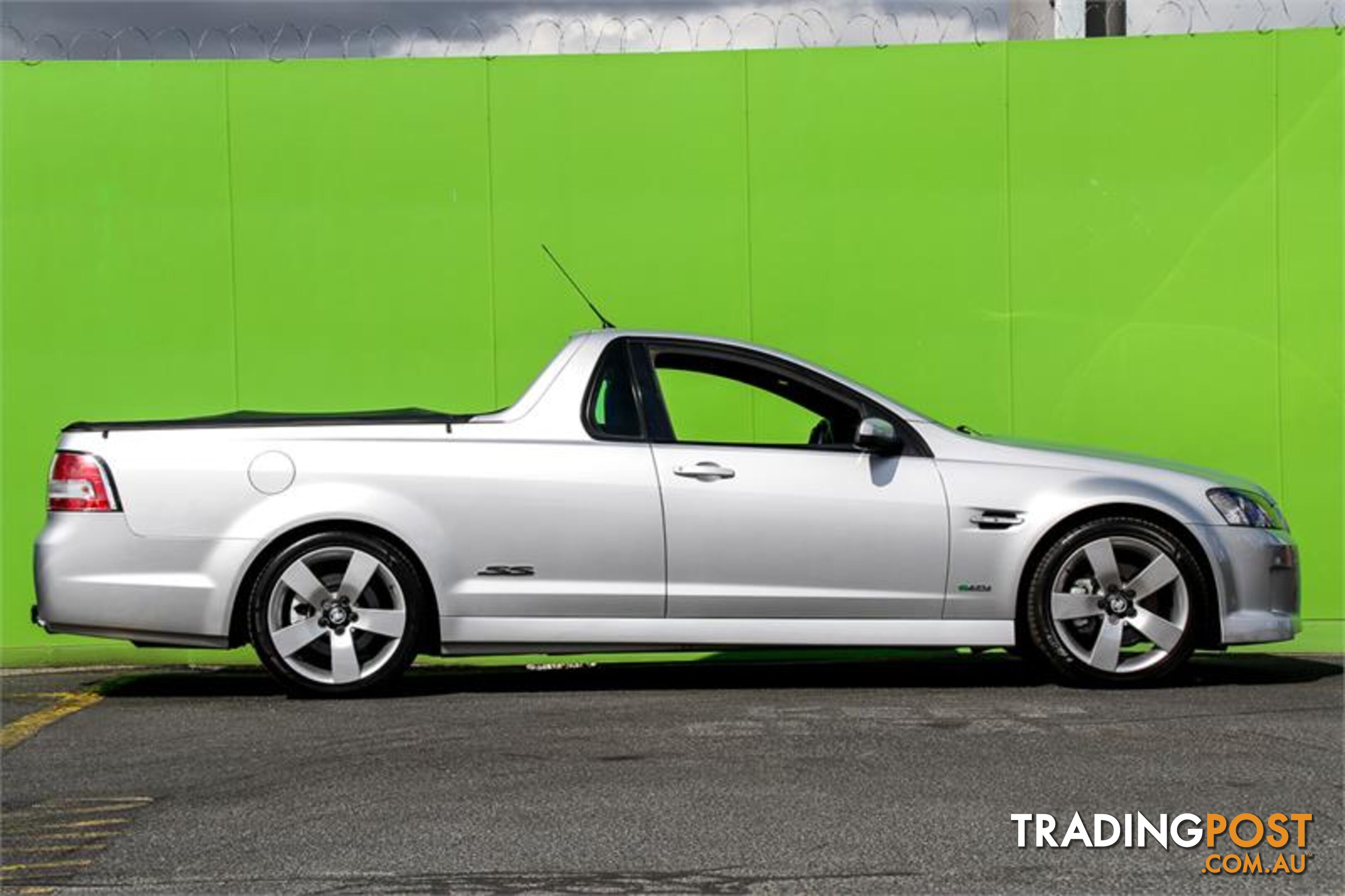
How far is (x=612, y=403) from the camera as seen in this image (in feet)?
28.9

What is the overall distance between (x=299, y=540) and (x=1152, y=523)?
3.57 metres

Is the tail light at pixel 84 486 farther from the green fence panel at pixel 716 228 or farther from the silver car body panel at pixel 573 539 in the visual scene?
the green fence panel at pixel 716 228

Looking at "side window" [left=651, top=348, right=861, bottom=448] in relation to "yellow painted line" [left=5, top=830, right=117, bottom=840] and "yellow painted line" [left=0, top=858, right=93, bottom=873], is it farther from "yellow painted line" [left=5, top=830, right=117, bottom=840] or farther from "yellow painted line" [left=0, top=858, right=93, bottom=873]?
"yellow painted line" [left=0, top=858, right=93, bottom=873]

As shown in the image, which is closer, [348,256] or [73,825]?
[73,825]

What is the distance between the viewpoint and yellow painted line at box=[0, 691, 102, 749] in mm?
7824

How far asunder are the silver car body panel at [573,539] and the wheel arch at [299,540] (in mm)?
20

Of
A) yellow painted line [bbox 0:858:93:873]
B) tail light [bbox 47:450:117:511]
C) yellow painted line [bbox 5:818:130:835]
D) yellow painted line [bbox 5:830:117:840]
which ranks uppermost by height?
tail light [bbox 47:450:117:511]

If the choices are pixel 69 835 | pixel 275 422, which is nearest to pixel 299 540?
pixel 275 422

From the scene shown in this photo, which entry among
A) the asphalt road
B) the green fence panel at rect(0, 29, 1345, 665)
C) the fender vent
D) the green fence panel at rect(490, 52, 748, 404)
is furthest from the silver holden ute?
the green fence panel at rect(490, 52, 748, 404)

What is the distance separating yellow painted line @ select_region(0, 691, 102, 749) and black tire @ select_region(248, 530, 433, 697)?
0.85 m

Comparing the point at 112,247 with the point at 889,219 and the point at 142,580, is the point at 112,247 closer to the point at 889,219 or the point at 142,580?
the point at 142,580

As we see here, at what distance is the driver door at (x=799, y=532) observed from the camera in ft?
28.1

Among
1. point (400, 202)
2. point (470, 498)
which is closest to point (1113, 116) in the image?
point (400, 202)

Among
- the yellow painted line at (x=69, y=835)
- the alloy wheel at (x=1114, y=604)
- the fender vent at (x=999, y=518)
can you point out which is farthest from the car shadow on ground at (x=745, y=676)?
the yellow painted line at (x=69, y=835)
